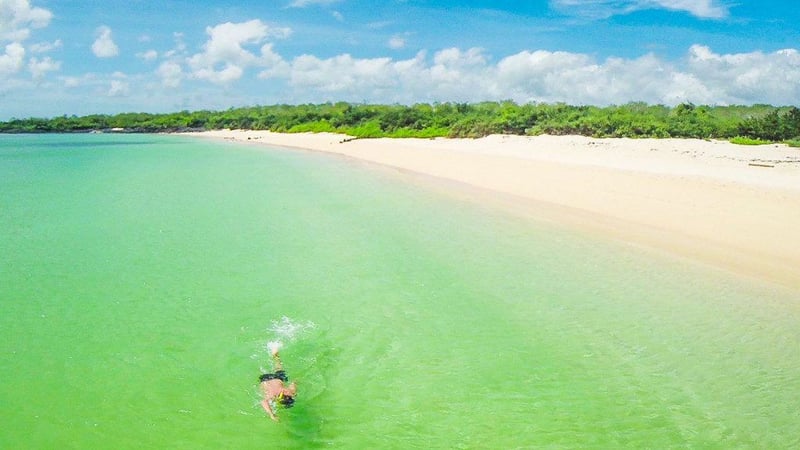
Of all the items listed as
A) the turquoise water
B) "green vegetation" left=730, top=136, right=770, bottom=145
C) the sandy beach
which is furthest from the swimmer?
"green vegetation" left=730, top=136, right=770, bottom=145

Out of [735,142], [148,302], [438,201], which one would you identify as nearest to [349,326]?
[148,302]

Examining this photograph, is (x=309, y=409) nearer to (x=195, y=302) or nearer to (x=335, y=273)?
(x=195, y=302)

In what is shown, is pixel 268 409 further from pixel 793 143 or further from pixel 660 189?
pixel 793 143

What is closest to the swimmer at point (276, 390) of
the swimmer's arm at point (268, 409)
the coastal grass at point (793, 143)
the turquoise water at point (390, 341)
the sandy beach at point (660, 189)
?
the swimmer's arm at point (268, 409)

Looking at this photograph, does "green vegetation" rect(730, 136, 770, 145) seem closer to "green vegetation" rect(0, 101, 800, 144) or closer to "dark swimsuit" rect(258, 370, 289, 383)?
"green vegetation" rect(0, 101, 800, 144)

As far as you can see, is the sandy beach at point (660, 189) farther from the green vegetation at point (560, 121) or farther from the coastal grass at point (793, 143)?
the green vegetation at point (560, 121)

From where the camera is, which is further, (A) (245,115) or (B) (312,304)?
(A) (245,115)

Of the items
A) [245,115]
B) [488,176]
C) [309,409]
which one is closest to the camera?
[309,409]
